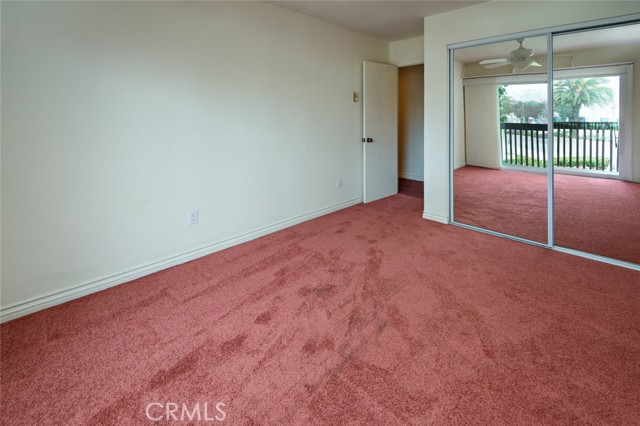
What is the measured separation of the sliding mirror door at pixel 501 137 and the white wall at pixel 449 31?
113mm

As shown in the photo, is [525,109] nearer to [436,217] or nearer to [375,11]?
[436,217]

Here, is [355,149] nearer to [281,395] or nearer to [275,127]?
[275,127]

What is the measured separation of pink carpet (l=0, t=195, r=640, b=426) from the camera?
1550mm

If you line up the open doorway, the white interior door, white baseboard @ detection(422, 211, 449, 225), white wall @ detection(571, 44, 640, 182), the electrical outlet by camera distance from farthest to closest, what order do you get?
the open doorway → the white interior door → white baseboard @ detection(422, 211, 449, 225) → the electrical outlet → white wall @ detection(571, 44, 640, 182)

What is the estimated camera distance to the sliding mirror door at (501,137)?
3346 millimetres

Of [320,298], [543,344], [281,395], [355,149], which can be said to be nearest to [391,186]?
[355,149]

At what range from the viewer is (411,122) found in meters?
6.60

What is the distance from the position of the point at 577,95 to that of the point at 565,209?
1008mm

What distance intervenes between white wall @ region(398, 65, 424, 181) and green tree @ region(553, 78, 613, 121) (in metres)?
3.37

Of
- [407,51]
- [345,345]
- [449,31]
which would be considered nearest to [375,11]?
[449,31]

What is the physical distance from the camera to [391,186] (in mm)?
5578

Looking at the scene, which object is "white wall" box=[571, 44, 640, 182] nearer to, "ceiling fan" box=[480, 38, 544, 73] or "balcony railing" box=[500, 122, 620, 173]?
"balcony railing" box=[500, 122, 620, 173]

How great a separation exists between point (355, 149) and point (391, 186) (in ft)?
3.39

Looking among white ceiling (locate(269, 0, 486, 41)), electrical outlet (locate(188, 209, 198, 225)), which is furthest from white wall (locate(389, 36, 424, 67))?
electrical outlet (locate(188, 209, 198, 225))
